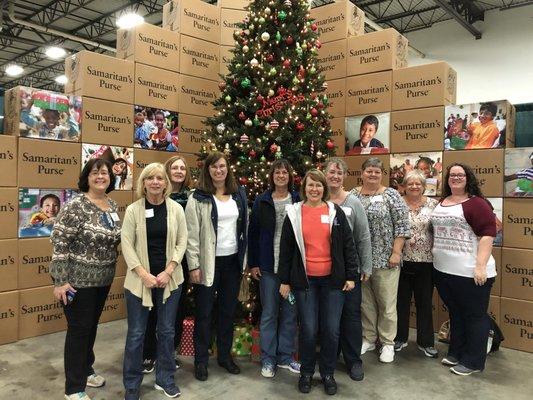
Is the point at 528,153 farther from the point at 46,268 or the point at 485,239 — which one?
the point at 46,268

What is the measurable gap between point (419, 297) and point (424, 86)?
1983mm

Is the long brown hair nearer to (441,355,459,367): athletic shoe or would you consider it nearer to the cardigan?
the cardigan

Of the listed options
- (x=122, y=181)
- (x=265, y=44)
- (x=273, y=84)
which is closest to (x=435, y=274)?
(x=273, y=84)

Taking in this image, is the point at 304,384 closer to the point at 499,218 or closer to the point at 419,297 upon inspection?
the point at 419,297

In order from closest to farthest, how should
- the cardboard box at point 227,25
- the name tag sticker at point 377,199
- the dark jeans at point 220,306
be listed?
the dark jeans at point 220,306 < the name tag sticker at point 377,199 < the cardboard box at point 227,25

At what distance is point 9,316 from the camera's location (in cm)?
334

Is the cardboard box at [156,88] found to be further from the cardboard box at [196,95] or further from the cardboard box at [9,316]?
the cardboard box at [9,316]

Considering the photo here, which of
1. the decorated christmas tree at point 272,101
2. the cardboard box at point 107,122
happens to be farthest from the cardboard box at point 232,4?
the cardboard box at point 107,122

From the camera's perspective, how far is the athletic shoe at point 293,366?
2.86 metres

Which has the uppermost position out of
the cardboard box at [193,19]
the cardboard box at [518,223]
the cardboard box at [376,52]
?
the cardboard box at [193,19]

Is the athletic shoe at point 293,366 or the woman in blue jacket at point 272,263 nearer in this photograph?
the woman in blue jacket at point 272,263

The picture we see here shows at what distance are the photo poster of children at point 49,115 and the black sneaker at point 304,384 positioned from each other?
2784 mm

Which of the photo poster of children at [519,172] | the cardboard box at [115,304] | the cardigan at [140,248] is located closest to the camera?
the cardigan at [140,248]

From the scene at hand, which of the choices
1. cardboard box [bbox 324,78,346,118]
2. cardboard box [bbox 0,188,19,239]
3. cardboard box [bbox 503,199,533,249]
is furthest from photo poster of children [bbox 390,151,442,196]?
cardboard box [bbox 0,188,19,239]
